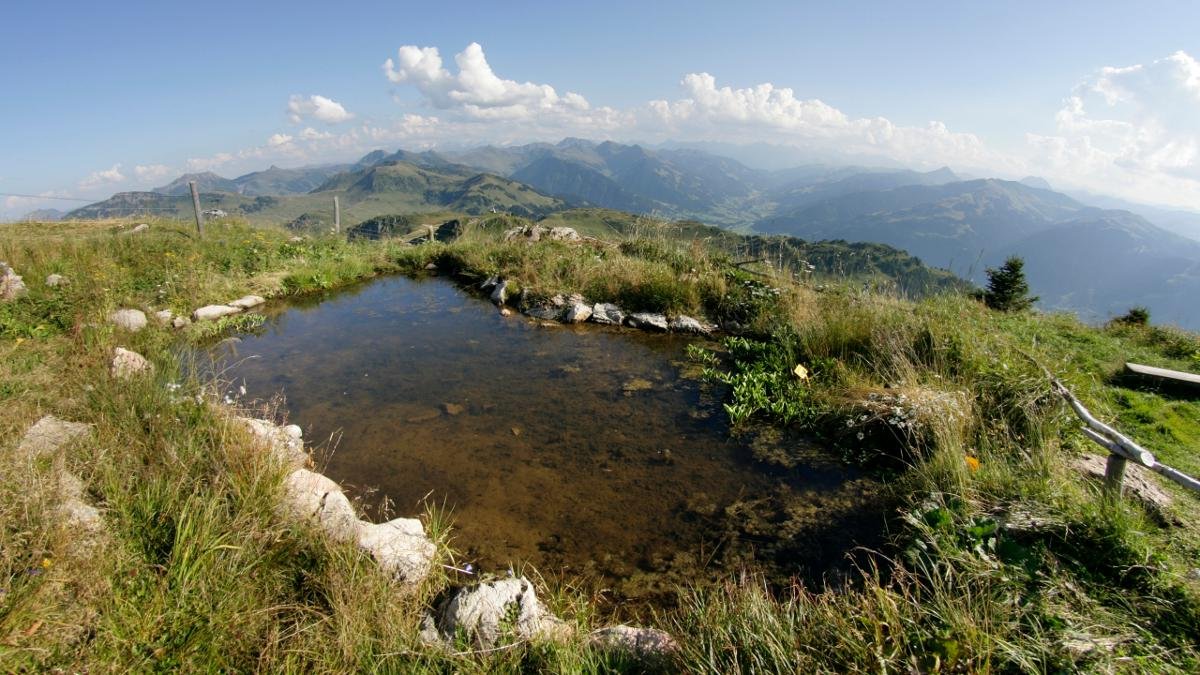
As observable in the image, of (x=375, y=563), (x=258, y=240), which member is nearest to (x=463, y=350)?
(x=375, y=563)

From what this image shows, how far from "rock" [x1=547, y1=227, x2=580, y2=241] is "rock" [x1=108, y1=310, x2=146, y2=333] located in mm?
9694

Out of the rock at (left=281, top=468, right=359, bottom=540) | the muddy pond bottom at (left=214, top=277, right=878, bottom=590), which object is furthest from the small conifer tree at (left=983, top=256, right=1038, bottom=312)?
the rock at (left=281, top=468, right=359, bottom=540)

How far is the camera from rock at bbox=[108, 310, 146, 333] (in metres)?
7.98

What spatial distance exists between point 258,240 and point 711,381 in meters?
13.9

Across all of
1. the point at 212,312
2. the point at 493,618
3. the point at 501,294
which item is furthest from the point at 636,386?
the point at 212,312

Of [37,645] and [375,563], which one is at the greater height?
[37,645]

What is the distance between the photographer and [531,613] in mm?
3125

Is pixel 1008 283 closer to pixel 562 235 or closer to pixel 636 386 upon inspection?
pixel 562 235

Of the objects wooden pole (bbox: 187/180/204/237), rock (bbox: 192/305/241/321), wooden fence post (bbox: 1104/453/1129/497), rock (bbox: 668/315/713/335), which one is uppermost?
wooden pole (bbox: 187/180/204/237)

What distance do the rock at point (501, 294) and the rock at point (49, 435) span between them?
7921 mm

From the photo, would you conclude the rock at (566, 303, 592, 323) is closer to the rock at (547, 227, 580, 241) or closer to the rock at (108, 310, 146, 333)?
the rock at (547, 227, 580, 241)

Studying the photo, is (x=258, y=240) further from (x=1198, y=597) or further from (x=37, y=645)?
(x=1198, y=597)

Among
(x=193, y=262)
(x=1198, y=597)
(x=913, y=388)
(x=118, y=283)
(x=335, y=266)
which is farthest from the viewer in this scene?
(x=335, y=266)

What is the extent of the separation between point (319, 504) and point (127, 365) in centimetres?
330
